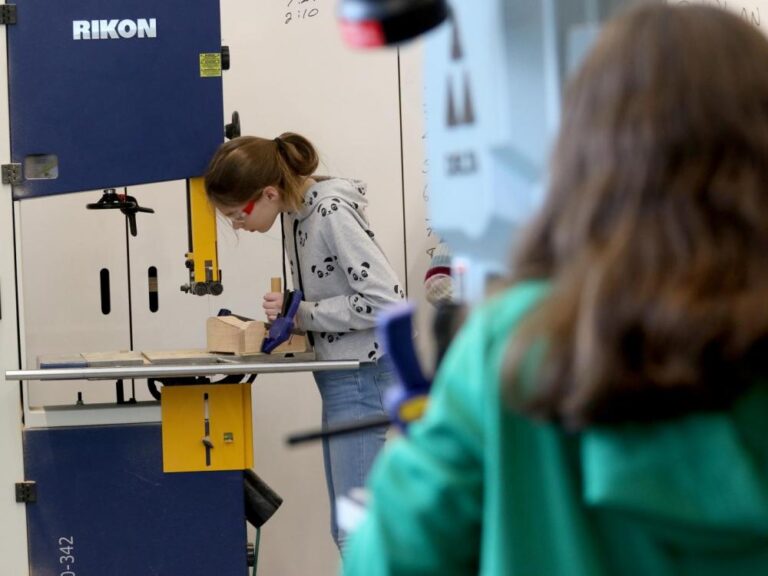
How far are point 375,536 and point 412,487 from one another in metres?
0.06

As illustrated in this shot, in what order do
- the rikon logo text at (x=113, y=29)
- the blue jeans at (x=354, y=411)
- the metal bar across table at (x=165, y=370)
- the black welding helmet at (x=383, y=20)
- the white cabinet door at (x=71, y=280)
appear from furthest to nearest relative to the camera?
1. the white cabinet door at (x=71, y=280)
2. the rikon logo text at (x=113, y=29)
3. the blue jeans at (x=354, y=411)
4. the metal bar across table at (x=165, y=370)
5. the black welding helmet at (x=383, y=20)

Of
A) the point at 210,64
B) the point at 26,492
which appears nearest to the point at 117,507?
the point at 26,492

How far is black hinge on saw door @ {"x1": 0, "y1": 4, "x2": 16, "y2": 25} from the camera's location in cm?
295

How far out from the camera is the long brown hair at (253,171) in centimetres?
287

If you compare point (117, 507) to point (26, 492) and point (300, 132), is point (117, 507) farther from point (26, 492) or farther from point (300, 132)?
point (300, 132)

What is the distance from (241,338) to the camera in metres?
2.95

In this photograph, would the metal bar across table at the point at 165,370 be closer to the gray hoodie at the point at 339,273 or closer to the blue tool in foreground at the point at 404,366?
the gray hoodie at the point at 339,273

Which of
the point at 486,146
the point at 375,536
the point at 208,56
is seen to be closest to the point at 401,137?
the point at 208,56

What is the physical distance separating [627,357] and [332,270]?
210cm

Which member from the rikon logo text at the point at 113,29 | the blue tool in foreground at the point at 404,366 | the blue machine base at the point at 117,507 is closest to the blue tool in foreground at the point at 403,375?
the blue tool in foreground at the point at 404,366

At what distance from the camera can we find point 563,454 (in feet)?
2.92

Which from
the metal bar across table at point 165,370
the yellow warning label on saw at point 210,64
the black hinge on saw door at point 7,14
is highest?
the black hinge on saw door at point 7,14

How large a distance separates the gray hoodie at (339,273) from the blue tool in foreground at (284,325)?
24 millimetres

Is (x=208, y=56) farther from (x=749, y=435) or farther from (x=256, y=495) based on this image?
(x=749, y=435)
